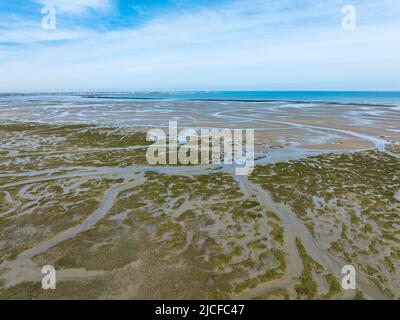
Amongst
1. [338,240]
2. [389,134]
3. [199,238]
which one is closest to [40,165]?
[199,238]

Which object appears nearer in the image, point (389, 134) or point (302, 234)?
point (302, 234)

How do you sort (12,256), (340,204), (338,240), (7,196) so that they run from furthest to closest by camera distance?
(7,196) < (340,204) < (338,240) < (12,256)

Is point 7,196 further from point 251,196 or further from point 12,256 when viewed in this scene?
point 251,196

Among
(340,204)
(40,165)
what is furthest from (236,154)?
(40,165)

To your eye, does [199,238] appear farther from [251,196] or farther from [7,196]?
[7,196]
